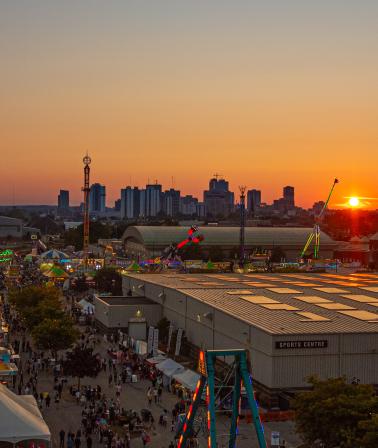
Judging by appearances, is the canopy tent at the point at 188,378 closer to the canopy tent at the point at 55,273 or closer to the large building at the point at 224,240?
the canopy tent at the point at 55,273

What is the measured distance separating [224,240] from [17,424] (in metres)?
80.9

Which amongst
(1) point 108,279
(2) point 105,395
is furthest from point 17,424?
(1) point 108,279

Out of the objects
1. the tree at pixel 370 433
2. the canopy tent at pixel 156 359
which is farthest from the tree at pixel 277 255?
the tree at pixel 370 433

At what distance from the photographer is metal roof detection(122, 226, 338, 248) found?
9744cm

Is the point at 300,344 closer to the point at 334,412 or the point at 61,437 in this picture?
the point at 334,412

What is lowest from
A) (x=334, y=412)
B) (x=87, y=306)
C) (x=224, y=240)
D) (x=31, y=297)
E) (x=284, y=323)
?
(x=87, y=306)

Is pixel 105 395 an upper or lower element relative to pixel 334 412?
lower

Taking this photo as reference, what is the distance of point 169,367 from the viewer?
30391mm

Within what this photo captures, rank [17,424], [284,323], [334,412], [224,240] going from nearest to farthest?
[17,424], [334,412], [284,323], [224,240]

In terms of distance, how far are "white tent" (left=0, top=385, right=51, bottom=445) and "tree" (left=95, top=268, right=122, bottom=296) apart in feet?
135

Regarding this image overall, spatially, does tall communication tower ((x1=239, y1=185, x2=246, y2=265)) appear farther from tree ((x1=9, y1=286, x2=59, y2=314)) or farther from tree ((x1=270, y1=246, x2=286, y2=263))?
tree ((x1=9, y1=286, x2=59, y2=314))

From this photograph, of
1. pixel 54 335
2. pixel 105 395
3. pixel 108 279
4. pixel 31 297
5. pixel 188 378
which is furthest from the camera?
pixel 108 279

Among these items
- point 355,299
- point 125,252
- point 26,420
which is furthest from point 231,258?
point 26,420

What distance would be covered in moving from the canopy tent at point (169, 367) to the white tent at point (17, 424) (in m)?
9.90
